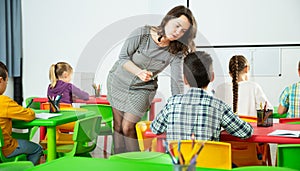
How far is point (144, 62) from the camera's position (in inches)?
63.5

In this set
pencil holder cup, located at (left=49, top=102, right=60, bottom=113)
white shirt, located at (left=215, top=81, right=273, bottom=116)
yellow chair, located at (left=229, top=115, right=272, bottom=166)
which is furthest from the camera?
white shirt, located at (left=215, top=81, right=273, bottom=116)

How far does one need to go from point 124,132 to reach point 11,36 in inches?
178

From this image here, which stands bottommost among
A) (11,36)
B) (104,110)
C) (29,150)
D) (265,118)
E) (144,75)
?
(29,150)

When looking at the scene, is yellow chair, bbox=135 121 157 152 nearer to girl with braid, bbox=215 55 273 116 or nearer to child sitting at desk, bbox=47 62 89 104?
girl with braid, bbox=215 55 273 116

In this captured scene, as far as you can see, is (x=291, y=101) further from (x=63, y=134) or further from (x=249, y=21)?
(x=249, y=21)

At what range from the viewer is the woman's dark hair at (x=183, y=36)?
5.28 feet

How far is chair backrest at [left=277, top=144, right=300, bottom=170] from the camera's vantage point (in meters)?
2.12

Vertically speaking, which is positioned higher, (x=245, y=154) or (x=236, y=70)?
(x=236, y=70)

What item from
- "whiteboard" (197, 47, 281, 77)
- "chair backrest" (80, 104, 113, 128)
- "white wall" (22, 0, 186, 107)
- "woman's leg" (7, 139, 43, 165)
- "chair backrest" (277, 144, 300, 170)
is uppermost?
"white wall" (22, 0, 186, 107)

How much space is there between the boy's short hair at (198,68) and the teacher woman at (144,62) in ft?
0.14

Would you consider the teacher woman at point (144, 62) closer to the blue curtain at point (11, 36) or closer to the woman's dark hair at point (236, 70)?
the woman's dark hair at point (236, 70)

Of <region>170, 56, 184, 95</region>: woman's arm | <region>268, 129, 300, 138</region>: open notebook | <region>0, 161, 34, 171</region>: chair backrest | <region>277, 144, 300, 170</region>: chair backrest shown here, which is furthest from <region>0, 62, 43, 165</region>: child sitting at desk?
<region>277, 144, 300, 170</region>: chair backrest

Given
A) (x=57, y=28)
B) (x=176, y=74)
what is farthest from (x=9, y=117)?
(x=57, y=28)

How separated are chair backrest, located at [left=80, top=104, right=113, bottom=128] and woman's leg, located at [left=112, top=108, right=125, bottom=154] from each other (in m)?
0.02
